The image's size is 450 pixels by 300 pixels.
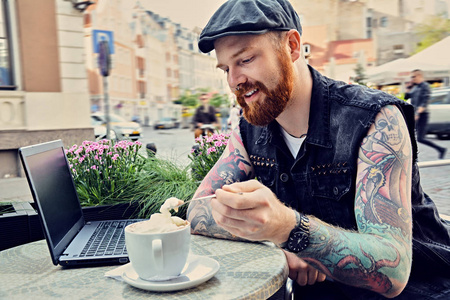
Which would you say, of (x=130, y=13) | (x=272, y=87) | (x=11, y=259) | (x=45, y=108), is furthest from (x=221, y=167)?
(x=130, y=13)

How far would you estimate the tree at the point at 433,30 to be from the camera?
2970cm

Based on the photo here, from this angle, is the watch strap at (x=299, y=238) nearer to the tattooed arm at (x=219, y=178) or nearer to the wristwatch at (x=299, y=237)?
the wristwatch at (x=299, y=237)

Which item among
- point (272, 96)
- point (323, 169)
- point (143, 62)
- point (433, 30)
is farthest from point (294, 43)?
point (143, 62)

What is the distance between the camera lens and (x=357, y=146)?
1.55 m

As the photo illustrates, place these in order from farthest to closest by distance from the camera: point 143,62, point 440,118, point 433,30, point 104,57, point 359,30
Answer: point 143,62
point 359,30
point 433,30
point 440,118
point 104,57

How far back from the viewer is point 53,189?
1431mm

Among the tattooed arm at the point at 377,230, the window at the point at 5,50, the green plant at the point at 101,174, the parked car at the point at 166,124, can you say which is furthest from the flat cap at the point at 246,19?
the parked car at the point at 166,124

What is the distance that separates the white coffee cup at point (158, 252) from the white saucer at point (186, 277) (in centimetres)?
2

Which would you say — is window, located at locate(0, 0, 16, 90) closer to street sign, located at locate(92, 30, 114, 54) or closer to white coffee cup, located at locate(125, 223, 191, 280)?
street sign, located at locate(92, 30, 114, 54)

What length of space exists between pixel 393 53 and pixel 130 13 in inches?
1262

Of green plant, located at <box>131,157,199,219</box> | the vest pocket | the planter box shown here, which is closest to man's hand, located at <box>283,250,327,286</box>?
the vest pocket

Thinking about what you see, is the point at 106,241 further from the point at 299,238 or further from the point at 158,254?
the point at 299,238

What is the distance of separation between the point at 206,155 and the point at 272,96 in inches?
62.2

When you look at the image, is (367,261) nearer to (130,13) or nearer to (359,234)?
(359,234)
